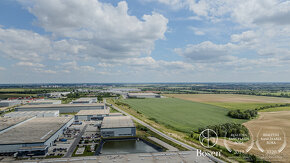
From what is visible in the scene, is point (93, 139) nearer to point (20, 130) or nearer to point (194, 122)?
point (20, 130)

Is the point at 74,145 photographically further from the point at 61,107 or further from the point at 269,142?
the point at 61,107

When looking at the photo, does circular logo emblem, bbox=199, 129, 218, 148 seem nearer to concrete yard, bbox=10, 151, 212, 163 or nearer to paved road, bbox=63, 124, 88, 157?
concrete yard, bbox=10, 151, 212, 163

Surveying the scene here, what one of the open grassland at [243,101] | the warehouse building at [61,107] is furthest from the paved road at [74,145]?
the open grassland at [243,101]

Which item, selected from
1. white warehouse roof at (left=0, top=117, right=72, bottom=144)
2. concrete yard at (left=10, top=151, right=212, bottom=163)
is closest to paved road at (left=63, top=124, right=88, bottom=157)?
concrete yard at (left=10, top=151, right=212, bottom=163)

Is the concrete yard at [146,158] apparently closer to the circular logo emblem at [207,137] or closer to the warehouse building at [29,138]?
the warehouse building at [29,138]

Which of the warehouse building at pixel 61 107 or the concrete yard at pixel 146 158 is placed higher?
the warehouse building at pixel 61 107

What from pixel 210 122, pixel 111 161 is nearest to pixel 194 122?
pixel 210 122

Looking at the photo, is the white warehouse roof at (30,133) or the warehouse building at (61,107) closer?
the white warehouse roof at (30,133)
